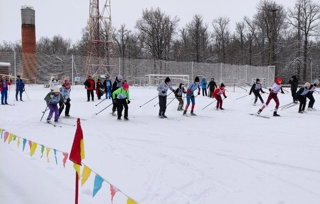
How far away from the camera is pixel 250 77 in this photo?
1470 inches

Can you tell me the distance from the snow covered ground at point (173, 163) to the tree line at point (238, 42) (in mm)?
40153

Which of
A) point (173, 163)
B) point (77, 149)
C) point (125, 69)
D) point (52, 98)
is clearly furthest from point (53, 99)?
point (125, 69)

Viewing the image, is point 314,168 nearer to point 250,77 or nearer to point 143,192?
point 143,192

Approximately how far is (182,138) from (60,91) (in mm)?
5282

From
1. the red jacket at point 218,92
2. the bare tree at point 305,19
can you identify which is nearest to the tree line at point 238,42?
the bare tree at point 305,19

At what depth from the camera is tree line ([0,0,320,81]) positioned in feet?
150

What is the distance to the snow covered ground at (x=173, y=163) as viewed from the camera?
14.2ft

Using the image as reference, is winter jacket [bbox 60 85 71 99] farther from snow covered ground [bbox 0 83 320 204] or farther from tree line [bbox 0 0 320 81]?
tree line [bbox 0 0 320 81]

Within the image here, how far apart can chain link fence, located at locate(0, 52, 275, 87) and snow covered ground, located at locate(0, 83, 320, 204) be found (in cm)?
1419

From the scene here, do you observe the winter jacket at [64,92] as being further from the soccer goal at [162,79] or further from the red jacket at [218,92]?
the soccer goal at [162,79]

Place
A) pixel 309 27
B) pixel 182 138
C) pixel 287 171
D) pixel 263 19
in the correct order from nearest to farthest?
1. pixel 287 171
2. pixel 182 138
3. pixel 309 27
4. pixel 263 19

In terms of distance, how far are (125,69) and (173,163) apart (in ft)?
85.0

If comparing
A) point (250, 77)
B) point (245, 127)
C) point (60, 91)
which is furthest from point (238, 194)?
point (250, 77)

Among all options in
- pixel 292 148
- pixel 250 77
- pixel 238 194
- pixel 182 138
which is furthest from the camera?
pixel 250 77
